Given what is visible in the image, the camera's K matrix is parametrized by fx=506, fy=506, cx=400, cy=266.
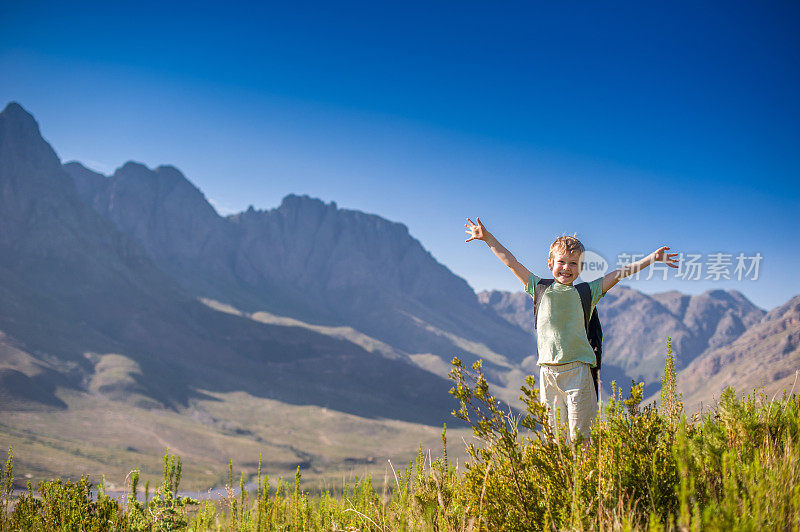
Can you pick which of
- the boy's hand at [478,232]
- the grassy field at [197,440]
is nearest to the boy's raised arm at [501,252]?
the boy's hand at [478,232]

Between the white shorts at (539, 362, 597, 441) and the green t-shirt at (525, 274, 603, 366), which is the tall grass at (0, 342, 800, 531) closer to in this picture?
the white shorts at (539, 362, 597, 441)

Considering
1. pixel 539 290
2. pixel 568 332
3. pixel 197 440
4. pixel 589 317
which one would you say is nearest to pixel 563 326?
pixel 568 332

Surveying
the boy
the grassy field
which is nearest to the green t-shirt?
the boy

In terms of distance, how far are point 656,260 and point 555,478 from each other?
7.59ft

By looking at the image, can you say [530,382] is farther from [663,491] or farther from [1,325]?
[1,325]

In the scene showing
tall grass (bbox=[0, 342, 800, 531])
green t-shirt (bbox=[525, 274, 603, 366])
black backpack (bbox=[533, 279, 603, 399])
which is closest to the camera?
tall grass (bbox=[0, 342, 800, 531])

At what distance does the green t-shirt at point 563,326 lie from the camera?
4.13 m

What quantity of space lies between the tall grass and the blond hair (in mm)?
1139

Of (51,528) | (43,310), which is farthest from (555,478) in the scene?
(43,310)

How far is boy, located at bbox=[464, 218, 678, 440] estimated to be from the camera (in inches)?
158

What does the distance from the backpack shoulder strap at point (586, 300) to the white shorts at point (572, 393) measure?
373 mm

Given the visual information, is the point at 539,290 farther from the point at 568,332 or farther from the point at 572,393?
the point at 572,393

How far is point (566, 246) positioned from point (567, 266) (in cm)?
19

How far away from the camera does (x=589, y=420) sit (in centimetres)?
395
